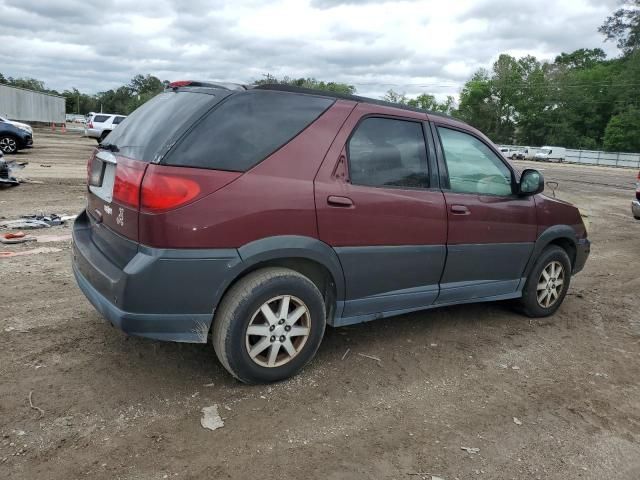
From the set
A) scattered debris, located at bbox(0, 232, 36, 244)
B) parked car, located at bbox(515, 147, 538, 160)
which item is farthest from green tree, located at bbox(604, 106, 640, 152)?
scattered debris, located at bbox(0, 232, 36, 244)

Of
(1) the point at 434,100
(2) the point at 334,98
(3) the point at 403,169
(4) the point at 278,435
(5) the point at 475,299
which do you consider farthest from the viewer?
(1) the point at 434,100

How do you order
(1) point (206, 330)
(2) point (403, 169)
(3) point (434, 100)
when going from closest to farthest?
(1) point (206, 330) < (2) point (403, 169) < (3) point (434, 100)

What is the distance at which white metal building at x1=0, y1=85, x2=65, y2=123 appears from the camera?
1405 inches

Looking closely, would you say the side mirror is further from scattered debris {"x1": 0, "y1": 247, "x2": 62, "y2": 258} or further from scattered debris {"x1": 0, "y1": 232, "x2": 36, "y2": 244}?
scattered debris {"x1": 0, "y1": 232, "x2": 36, "y2": 244}

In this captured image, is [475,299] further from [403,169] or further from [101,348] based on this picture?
[101,348]

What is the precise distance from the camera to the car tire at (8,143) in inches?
677

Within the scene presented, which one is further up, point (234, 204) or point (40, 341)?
point (234, 204)

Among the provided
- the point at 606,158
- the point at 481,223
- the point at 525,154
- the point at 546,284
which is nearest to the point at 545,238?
the point at 546,284

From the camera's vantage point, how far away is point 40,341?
3.79 m

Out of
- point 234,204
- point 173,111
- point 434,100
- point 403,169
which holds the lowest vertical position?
point 234,204

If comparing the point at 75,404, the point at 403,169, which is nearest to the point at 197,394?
the point at 75,404

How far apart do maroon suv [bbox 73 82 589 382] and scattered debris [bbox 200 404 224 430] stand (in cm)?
29

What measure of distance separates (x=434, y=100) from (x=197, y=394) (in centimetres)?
11250

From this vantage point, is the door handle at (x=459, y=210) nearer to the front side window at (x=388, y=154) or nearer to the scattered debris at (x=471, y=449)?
the front side window at (x=388, y=154)
